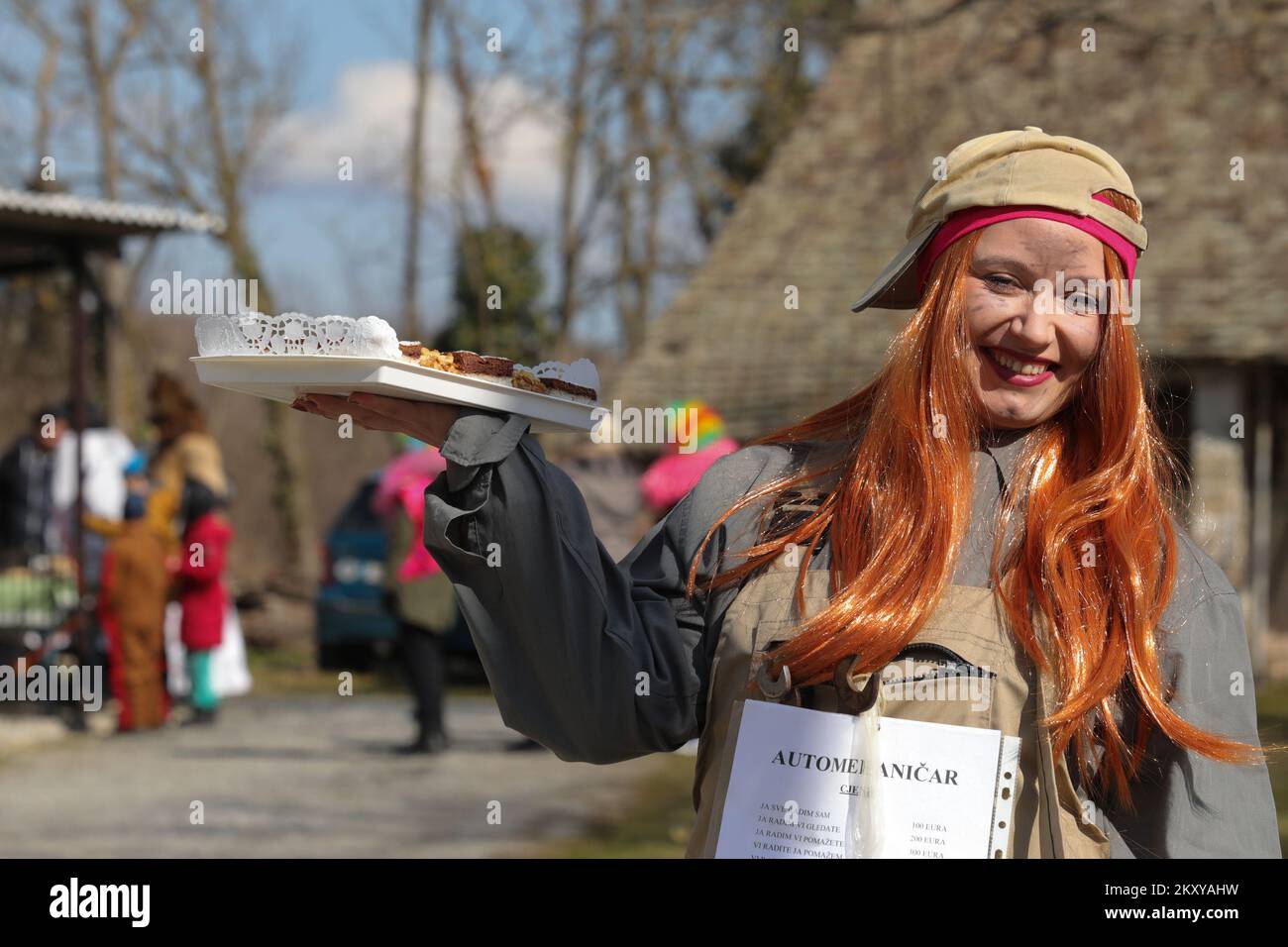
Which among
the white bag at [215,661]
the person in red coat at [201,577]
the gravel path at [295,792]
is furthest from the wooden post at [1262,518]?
the person in red coat at [201,577]

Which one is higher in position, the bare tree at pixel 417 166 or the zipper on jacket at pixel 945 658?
the bare tree at pixel 417 166

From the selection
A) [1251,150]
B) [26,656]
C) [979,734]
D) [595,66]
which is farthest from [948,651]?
[1251,150]

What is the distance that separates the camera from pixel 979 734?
2184 millimetres

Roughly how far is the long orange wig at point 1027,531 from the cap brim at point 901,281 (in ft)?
0.18

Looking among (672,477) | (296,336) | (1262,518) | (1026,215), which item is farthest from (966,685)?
(1262,518)

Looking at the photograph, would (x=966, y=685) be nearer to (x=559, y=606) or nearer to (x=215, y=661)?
(x=559, y=606)

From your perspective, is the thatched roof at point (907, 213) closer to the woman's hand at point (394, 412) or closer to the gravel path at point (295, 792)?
the gravel path at point (295, 792)

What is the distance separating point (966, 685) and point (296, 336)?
3.33 ft

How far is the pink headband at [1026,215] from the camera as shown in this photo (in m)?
2.32

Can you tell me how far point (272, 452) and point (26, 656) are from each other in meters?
10.8

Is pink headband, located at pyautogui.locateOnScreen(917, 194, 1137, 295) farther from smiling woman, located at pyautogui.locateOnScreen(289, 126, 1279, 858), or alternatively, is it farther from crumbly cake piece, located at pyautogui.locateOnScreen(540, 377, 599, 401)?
crumbly cake piece, located at pyautogui.locateOnScreen(540, 377, 599, 401)

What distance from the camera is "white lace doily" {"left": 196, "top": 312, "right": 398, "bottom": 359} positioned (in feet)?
6.98

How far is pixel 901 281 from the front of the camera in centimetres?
256
